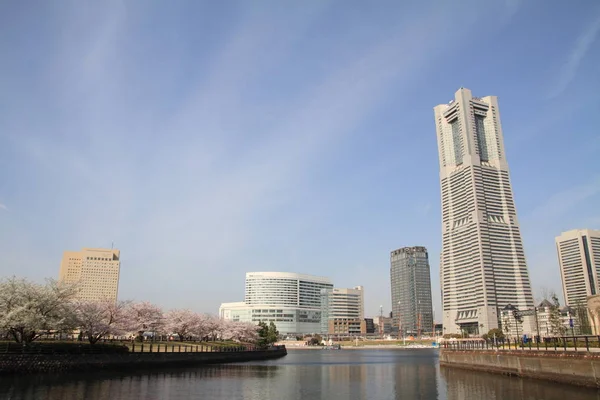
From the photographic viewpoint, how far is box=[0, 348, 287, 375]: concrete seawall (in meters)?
52.7

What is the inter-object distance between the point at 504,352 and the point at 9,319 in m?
62.7

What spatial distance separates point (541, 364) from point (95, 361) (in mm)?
56080

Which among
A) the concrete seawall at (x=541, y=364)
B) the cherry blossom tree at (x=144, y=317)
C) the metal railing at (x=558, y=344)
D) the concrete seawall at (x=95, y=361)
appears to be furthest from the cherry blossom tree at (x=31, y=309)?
the metal railing at (x=558, y=344)

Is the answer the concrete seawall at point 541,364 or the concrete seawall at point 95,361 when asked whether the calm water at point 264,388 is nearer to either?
the concrete seawall at point 541,364

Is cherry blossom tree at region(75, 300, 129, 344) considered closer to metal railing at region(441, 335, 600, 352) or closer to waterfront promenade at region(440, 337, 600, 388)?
waterfront promenade at region(440, 337, 600, 388)

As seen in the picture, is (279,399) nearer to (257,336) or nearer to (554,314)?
(554,314)

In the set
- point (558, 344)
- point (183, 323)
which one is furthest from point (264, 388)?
point (183, 323)

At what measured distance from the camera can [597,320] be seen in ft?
280

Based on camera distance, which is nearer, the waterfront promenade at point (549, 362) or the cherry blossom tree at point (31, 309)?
the waterfront promenade at point (549, 362)

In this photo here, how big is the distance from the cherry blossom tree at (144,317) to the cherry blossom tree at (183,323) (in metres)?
8.58

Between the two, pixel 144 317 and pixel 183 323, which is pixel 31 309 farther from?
pixel 183 323

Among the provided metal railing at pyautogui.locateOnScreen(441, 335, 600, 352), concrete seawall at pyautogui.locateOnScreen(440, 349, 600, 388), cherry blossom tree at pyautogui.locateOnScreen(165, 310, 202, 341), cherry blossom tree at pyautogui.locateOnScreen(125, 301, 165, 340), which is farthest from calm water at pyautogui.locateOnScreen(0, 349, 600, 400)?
cherry blossom tree at pyautogui.locateOnScreen(165, 310, 202, 341)

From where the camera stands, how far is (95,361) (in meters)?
62.1

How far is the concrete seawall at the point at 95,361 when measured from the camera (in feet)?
173
